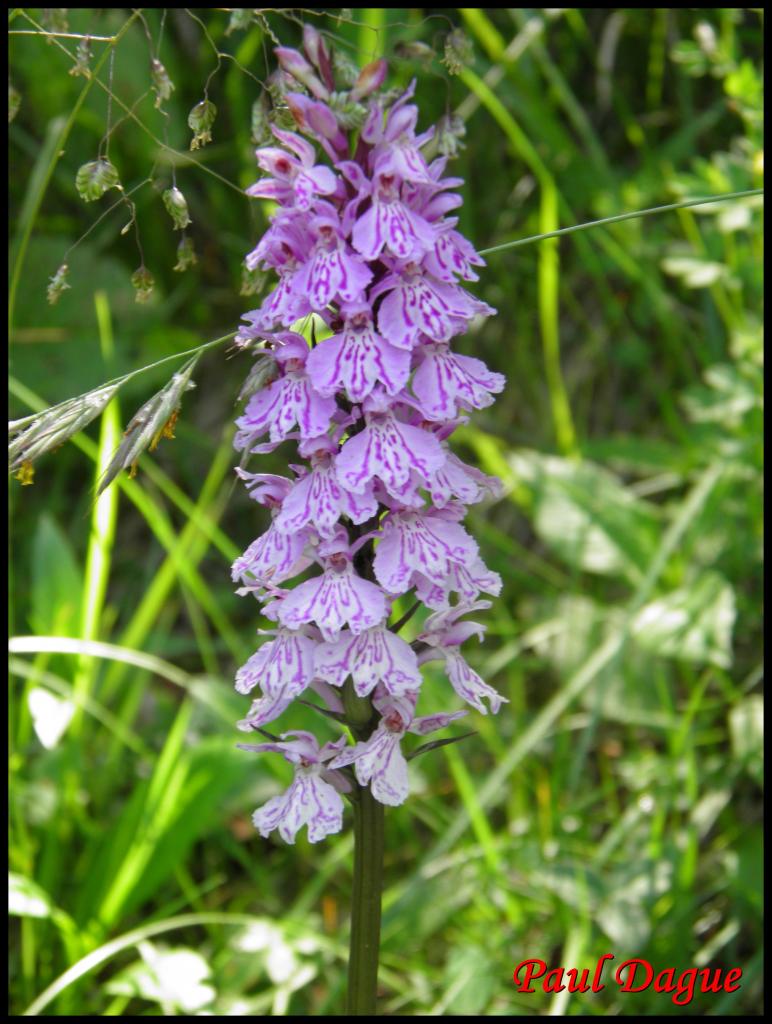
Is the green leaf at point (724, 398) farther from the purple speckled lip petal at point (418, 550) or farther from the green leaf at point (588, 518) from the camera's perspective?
the purple speckled lip petal at point (418, 550)

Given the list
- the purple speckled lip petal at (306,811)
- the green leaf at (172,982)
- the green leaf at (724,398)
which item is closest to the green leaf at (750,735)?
the green leaf at (724,398)

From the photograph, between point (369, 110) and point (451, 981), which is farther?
point (451, 981)

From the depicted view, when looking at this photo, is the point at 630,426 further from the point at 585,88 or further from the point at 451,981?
the point at 451,981

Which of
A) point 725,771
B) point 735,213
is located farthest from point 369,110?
point 725,771
